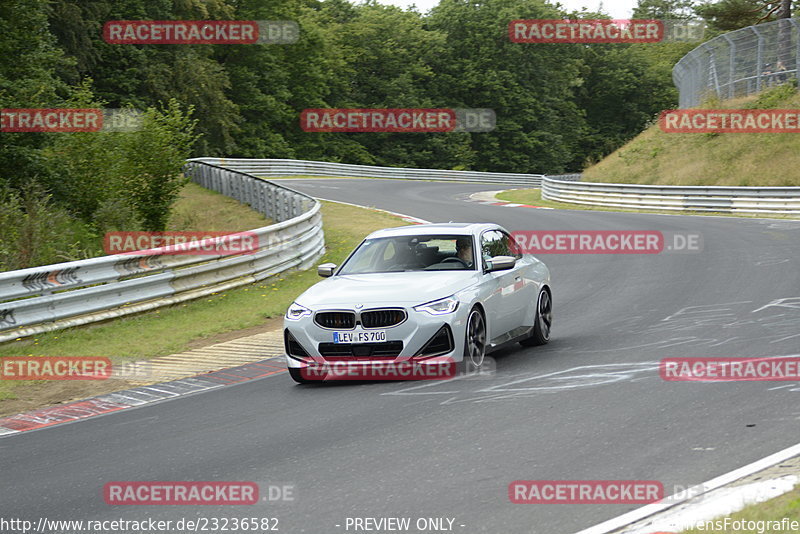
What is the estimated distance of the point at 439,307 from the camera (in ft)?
31.1

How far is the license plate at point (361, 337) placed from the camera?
30.7 feet

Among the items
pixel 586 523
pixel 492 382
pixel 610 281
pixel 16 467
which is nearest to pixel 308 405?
pixel 492 382

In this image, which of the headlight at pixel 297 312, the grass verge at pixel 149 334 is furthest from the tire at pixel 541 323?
the grass verge at pixel 149 334

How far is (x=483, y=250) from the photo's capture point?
36.1ft

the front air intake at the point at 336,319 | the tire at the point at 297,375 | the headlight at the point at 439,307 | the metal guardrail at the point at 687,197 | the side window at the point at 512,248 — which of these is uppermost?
the side window at the point at 512,248

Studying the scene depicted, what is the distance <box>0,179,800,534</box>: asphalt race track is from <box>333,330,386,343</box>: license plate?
47 centimetres

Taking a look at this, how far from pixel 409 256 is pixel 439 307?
154 centimetres

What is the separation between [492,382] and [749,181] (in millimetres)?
28185

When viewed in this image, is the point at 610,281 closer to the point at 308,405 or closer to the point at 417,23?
the point at 308,405

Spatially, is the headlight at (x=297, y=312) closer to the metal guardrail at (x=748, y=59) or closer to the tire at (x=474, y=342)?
the tire at (x=474, y=342)

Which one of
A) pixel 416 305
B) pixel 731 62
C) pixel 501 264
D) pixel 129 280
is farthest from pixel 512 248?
pixel 731 62

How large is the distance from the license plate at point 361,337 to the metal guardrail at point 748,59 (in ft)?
101

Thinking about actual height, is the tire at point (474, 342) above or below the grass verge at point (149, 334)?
above

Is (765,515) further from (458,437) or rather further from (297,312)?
(297,312)
